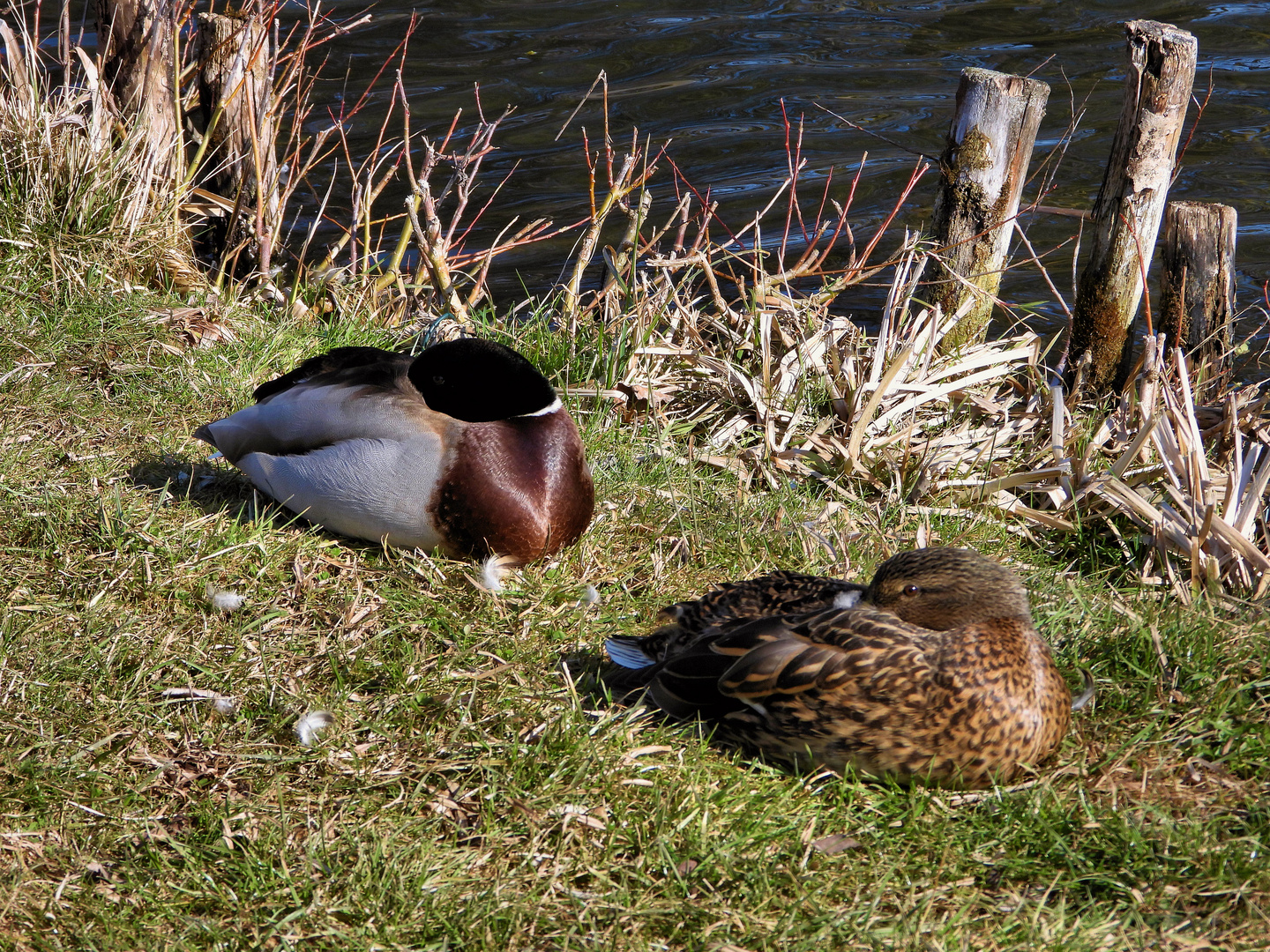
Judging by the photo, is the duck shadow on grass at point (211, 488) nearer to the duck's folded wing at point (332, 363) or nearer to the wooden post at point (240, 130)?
the duck's folded wing at point (332, 363)

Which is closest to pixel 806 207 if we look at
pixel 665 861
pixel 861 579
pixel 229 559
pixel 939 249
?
pixel 939 249

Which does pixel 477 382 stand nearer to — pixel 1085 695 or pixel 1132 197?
pixel 1085 695

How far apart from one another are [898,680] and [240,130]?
4.55 m

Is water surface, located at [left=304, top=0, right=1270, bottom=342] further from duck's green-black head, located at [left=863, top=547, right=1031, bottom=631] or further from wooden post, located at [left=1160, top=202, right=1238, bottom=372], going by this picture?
duck's green-black head, located at [left=863, top=547, right=1031, bottom=631]

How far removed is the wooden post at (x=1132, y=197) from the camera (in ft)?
16.3

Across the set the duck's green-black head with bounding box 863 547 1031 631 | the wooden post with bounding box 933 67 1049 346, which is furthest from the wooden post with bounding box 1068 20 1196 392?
the duck's green-black head with bounding box 863 547 1031 631

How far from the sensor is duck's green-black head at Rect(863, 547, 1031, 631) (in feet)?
9.02

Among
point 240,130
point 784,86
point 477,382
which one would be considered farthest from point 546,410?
point 784,86

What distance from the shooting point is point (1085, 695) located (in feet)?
9.70

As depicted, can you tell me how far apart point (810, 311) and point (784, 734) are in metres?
Result: 2.51

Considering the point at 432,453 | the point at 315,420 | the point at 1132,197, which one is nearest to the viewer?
the point at 432,453

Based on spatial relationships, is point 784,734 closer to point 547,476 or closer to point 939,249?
point 547,476

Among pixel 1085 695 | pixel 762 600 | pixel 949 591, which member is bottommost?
pixel 1085 695

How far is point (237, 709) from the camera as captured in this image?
2920mm
